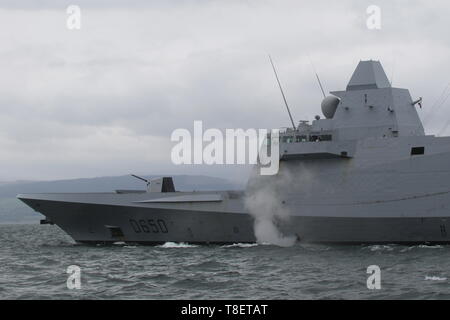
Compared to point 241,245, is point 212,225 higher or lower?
higher

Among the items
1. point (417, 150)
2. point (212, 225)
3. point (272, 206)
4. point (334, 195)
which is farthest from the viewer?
point (212, 225)

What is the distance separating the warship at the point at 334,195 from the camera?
25.6 metres

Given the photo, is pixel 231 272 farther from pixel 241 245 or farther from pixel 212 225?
pixel 212 225

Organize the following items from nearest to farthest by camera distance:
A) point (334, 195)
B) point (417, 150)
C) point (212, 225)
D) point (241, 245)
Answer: point (417, 150) → point (334, 195) → point (241, 245) → point (212, 225)

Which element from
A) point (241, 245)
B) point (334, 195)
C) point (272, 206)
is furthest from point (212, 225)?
point (334, 195)

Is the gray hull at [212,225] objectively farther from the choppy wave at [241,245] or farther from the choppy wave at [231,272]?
the choppy wave at [231,272]

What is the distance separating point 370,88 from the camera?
93.2ft

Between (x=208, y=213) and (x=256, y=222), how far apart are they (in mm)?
2048

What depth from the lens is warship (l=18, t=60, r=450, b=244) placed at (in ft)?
84.1

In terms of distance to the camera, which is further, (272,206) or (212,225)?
(212,225)

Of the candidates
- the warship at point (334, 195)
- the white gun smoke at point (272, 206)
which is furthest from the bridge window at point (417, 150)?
the white gun smoke at point (272, 206)

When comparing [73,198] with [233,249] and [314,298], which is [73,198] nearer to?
[233,249]

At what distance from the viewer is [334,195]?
26.8 metres
